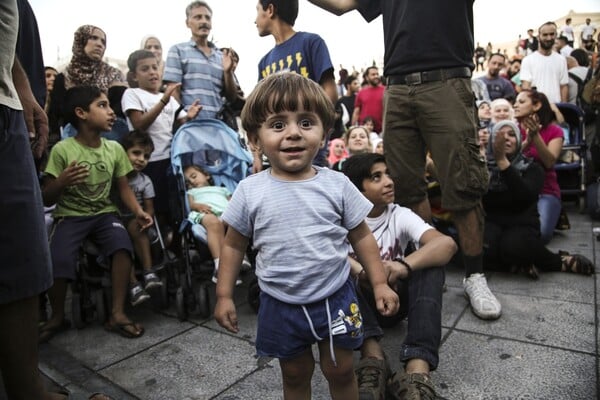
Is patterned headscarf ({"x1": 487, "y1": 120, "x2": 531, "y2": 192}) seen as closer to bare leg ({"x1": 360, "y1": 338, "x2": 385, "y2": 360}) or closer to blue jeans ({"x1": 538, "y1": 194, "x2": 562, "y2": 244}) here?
blue jeans ({"x1": 538, "y1": 194, "x2": 562, "y2": 244})

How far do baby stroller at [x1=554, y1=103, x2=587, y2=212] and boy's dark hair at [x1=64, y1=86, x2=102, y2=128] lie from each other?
5.00 meters

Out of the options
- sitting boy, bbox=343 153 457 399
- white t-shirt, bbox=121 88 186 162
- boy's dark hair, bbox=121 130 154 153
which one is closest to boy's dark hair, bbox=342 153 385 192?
sitting boy, bbox=343 153 457 399

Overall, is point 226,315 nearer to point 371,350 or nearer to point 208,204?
point 371,350

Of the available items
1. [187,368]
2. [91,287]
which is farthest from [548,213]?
[91,287]

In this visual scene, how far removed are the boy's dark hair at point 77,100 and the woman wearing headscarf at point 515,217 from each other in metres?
2.94

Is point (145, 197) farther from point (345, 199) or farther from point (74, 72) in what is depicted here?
point (345, 199)

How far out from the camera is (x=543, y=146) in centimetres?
361

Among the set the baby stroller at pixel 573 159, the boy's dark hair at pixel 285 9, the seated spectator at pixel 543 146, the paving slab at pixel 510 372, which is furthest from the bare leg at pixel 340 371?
the baby stroller at pixel 573 159

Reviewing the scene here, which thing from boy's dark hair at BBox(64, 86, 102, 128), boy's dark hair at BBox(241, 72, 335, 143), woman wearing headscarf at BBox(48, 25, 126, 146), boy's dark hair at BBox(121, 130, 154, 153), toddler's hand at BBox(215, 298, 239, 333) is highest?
woman wearing headscarf at BBox(48, 25, 126, 146)

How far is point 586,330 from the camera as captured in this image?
217 centimetres

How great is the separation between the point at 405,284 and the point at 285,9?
2.20 metres

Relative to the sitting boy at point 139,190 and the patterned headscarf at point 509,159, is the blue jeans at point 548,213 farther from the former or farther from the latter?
the sitting boy at point 139,190

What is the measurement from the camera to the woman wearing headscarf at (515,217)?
305 cm

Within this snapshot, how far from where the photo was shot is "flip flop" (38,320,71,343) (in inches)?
98.1
